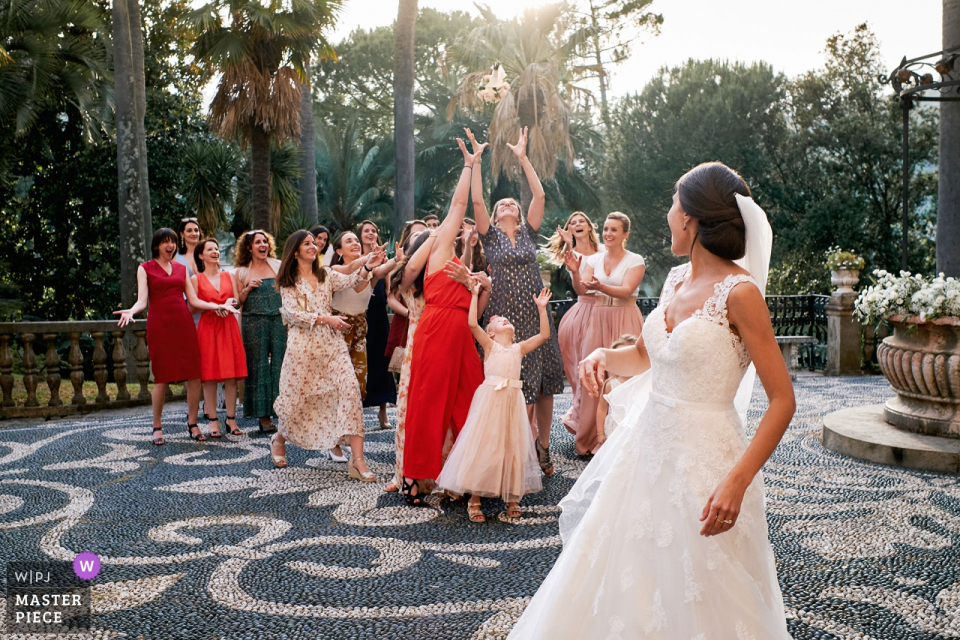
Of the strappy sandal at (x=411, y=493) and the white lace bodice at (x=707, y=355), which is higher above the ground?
the white lace bodice at (x=707, y=355)

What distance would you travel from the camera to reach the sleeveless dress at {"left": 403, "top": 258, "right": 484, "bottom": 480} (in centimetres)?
505

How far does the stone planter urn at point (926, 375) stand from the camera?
20.4 feet

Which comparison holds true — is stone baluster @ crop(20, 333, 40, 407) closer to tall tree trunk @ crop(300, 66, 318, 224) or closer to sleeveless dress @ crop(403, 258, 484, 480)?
sleeveless dress @ crop(403, 258, 484, 480)

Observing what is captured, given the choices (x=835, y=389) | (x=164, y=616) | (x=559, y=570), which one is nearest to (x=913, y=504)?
(x=559, y=570)

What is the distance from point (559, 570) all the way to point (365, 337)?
18.5 feet

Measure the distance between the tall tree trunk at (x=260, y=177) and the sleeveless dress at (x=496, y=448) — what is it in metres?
11.2

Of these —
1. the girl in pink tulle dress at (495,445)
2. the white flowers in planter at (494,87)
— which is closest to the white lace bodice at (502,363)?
the girl in pink tulle dress at (495,445)

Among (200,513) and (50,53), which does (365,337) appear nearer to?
(200,513)

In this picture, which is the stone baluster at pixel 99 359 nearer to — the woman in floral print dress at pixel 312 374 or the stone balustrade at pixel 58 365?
the stone balustrade at pixel 58 365

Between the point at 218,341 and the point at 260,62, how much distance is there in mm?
8808

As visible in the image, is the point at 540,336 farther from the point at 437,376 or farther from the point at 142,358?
the point at 142,358

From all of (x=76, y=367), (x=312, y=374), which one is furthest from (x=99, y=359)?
(x=312, y=374)

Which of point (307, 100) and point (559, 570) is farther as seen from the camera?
point (307, 100)

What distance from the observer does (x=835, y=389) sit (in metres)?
10.5
